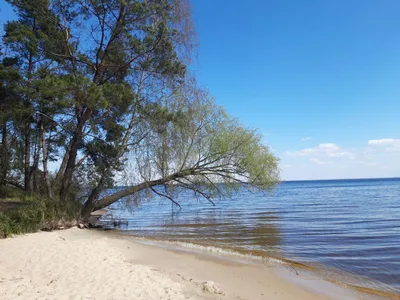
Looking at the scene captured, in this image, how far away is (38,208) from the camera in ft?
42.9

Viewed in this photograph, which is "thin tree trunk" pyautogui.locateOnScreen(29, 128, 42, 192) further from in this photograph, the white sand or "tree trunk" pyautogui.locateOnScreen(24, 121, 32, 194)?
the white sand

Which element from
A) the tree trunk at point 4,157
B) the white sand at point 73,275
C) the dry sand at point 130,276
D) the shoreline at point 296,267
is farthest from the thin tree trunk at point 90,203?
the white sand at point 73,275

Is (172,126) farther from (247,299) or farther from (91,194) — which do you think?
(247,299)

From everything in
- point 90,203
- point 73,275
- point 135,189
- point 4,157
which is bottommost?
point 73,275

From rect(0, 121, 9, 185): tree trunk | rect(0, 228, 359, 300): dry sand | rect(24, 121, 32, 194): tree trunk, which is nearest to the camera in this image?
rect(0, 228, 359, 300): dry sand

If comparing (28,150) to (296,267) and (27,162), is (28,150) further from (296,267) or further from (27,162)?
(296,267)

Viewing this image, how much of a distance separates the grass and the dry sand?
1.51 meters

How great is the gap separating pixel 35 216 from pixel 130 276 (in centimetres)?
794

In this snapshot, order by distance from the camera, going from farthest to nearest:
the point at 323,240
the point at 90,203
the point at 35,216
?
the point at 90,203 → the point at 323,240 → the point at 35,216

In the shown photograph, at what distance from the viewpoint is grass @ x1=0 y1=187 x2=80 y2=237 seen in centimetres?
1150

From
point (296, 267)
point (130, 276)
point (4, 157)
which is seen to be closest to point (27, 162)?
point (4, 157)

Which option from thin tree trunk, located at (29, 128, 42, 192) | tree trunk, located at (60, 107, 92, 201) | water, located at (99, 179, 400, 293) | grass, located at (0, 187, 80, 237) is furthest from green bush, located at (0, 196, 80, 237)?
water, located at (99, 179, 400, 293)

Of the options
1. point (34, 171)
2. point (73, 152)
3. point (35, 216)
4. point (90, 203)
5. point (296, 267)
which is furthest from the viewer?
point (34, 171)

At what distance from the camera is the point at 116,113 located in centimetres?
1609
